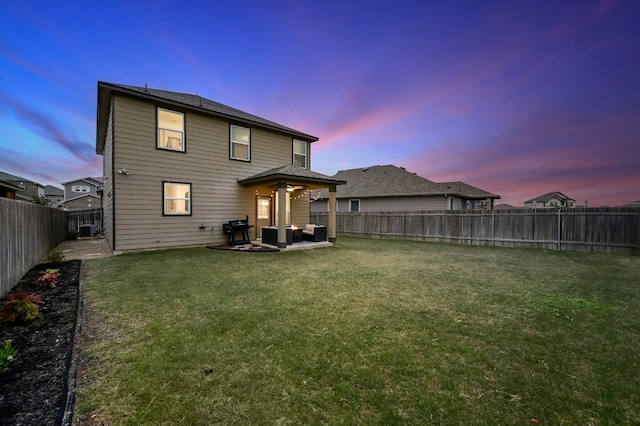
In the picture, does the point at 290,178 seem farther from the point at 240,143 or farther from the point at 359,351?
the point at 359,351

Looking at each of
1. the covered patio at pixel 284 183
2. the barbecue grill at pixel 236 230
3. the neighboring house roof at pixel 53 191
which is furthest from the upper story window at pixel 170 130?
the neighboring house roof at pixel 53 191

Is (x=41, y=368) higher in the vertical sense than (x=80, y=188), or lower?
lower

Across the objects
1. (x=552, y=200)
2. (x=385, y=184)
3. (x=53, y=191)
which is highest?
(x=53, y=191)

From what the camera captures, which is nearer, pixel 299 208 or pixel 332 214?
pixel 332 214

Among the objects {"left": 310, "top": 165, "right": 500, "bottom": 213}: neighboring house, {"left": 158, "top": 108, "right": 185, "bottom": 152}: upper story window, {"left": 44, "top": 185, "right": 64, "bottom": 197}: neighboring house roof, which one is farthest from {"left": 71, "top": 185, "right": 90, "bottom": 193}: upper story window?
{"left": 158, "top": 108, "right": 185, "bottom": 152}: upper story window

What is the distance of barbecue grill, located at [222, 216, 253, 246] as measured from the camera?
1063 centimetres

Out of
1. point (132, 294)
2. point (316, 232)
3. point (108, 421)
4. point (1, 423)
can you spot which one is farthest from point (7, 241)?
point (316, 232)

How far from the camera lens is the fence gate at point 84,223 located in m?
14.3

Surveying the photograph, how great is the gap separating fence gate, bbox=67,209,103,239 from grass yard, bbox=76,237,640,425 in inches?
483

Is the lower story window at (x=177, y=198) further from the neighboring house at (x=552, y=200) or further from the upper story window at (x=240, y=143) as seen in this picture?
the neighboring house at (x=552, y=200)

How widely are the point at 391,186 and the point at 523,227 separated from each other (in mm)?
9485

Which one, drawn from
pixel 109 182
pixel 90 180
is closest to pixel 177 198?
pixel 109 182

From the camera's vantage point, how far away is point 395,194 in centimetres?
1856

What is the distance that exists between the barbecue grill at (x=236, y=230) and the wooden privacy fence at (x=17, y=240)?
531 centimetres
